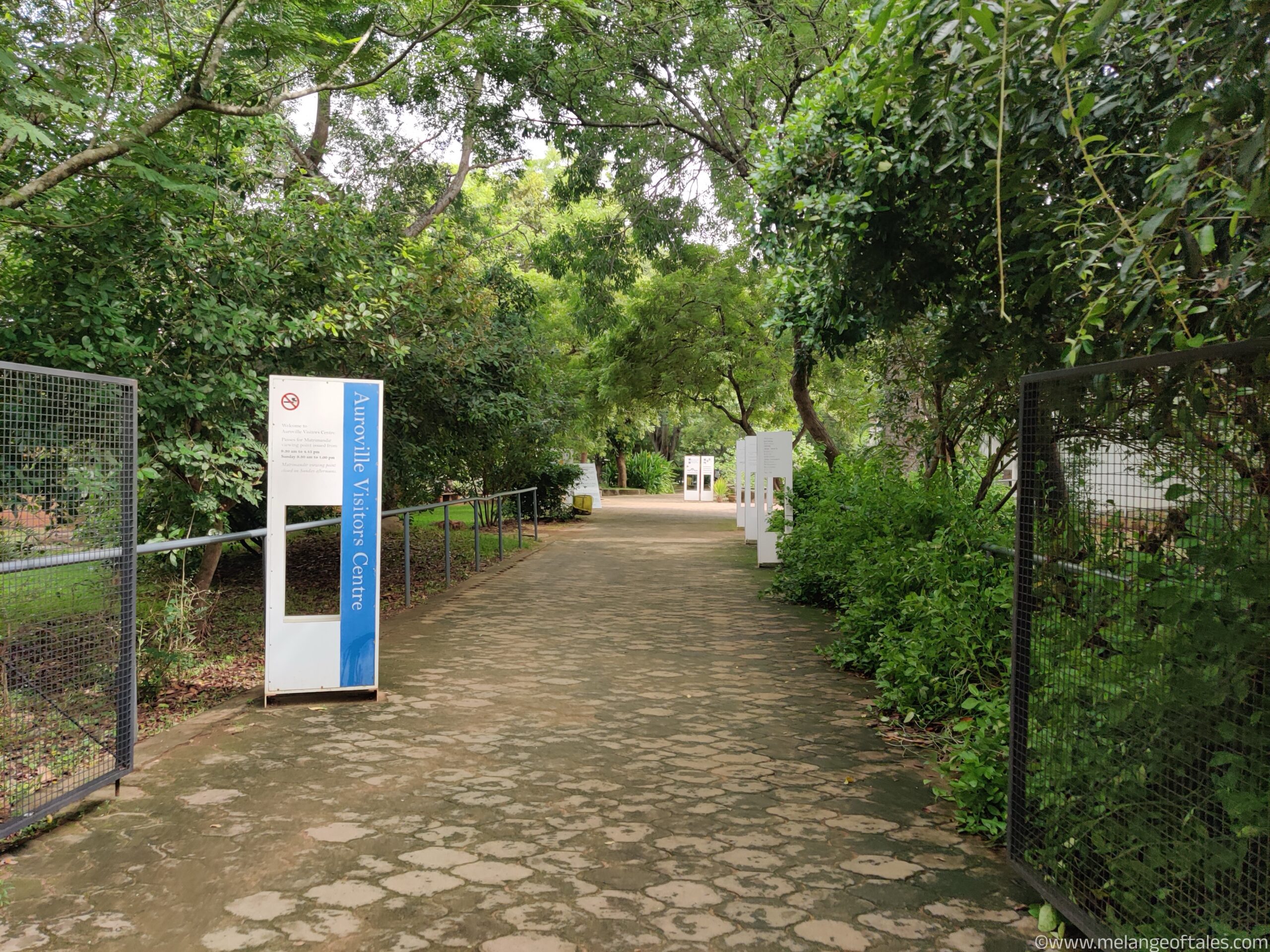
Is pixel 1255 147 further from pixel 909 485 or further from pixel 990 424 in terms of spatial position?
pixel 909 485

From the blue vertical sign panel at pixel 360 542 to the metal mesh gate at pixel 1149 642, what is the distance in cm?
410

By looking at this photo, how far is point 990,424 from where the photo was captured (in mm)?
6770

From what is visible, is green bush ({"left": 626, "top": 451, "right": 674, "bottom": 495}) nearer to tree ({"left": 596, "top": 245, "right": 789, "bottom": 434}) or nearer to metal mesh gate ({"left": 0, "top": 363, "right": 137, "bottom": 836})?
tree ({"left": 596, "top": 245, "right": 789, "bottom": 434})

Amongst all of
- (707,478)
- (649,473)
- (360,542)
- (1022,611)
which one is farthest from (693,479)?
(1022,611)

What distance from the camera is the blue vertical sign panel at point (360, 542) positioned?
6137mm

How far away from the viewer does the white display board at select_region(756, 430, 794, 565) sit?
14188mm

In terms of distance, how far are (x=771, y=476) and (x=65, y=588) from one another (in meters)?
11.7

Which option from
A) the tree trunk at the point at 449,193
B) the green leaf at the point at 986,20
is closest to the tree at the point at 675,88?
the tree trunk at the point at 449,193

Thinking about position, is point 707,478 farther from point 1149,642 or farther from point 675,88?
point 1149,642

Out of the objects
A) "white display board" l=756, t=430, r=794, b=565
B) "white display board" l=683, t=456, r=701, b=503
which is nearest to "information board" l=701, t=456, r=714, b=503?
"white display board" l=683, t=456, r=701, b=503

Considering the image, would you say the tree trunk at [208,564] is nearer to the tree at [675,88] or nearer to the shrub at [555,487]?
the tree at [675,88]

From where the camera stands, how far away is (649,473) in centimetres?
4784

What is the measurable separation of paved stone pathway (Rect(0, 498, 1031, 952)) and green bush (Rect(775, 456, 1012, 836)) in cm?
30

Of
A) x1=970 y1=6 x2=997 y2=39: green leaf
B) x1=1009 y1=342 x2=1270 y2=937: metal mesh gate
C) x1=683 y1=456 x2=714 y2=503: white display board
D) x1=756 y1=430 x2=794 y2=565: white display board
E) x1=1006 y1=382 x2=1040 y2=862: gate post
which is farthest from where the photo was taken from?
x1=683 y1=456 x2=714 y2=503: white display board
